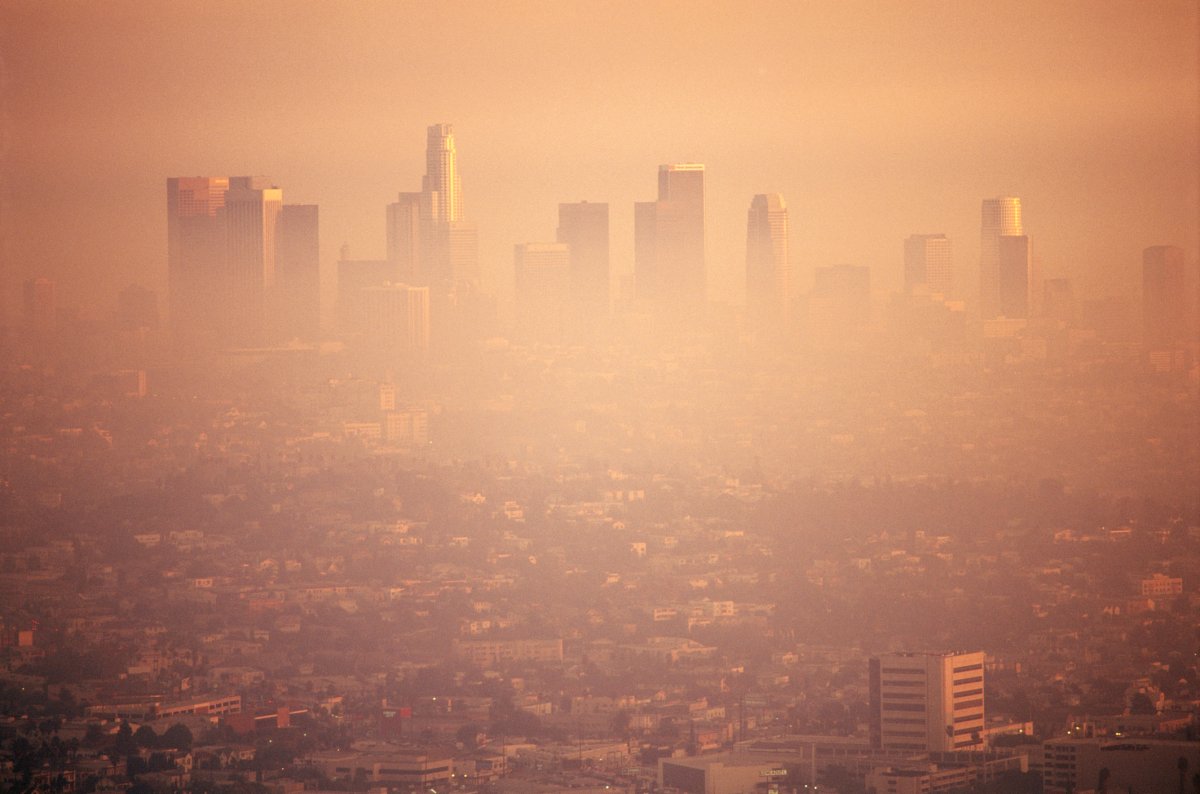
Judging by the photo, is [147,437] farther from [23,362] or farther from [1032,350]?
[1032,350]

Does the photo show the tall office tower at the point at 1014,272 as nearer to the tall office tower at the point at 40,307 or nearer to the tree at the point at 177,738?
the tall office tower at the point at 40,307

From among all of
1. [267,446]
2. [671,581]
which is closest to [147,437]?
[267,446]

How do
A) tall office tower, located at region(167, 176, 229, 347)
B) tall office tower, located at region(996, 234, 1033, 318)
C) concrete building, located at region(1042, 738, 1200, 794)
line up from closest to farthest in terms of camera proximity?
1. concrete building, located at region(1042, 738, 1200, 794)
2. tall office tower, located at region(167, 176, 229, 347)
3. tall office tower, located at region(996, 234, 1033, 318)

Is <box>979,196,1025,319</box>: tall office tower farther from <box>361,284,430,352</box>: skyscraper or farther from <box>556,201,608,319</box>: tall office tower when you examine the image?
<box>361,284,430,352</box>: skyscraper

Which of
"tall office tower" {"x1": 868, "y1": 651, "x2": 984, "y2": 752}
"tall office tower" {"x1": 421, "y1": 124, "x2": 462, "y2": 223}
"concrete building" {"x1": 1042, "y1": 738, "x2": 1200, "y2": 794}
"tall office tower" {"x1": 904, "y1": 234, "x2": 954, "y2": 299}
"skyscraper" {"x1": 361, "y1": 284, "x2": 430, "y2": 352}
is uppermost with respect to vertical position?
"tall office tower" {"x1": 421, "y1": 124, "x2": 462, "y2": 223}

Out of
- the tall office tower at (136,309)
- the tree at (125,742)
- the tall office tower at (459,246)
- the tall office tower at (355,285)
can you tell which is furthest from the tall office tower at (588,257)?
the tree at (125,742)

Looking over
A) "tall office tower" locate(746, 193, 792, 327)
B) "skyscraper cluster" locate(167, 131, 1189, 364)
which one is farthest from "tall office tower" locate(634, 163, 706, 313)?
"tall office tower" locate(746, 193, 792, 327)
